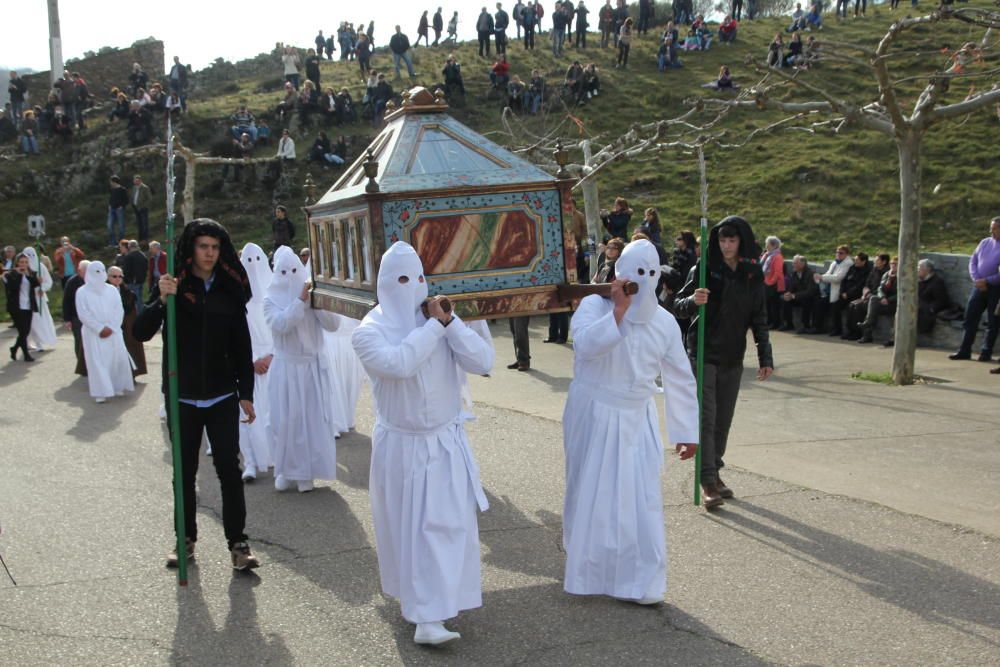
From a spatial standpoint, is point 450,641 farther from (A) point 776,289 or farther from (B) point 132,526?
(A) point 776,289

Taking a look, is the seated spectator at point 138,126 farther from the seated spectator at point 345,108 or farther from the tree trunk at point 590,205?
the tree trunk at point 590,205

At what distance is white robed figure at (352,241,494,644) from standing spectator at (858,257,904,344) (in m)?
11.9

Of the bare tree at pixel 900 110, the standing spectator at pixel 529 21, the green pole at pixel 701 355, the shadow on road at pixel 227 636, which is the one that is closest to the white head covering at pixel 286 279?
the shadow on road at pixel 227 636

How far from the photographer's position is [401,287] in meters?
4.90

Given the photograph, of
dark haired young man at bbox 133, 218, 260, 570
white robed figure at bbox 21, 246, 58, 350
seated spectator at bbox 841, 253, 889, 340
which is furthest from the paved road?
white robed figure at bbox 21, 246, 58, 350

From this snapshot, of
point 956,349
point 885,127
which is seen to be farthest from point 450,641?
point 956,349

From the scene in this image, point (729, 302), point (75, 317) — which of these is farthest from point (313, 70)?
point (729, 302)

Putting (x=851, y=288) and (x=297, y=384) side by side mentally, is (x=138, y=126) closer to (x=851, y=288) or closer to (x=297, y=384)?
(x=851, y=288)

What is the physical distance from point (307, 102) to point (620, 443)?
2993 cm

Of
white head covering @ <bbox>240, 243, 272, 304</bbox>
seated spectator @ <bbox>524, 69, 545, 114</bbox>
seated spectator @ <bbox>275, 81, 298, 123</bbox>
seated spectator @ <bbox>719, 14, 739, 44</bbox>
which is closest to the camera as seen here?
white head covering @ <bbox>240, 243, 272, 304</bbox>

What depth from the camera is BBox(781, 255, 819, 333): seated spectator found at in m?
17.3

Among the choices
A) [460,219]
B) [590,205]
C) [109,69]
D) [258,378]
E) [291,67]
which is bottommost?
[258,378]

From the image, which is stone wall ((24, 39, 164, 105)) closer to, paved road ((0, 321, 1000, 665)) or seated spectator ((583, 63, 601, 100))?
seated spectator ((583, 63, 601, 100))

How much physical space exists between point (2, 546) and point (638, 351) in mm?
4514
